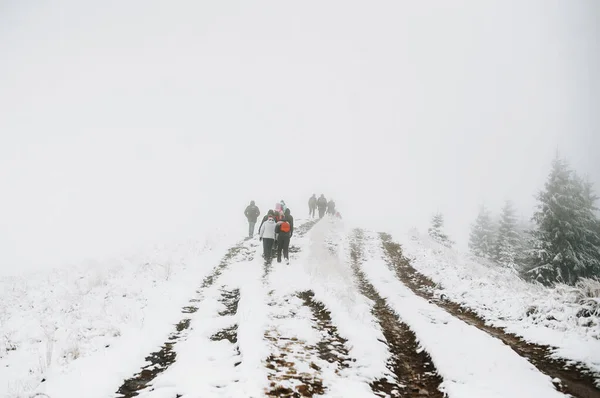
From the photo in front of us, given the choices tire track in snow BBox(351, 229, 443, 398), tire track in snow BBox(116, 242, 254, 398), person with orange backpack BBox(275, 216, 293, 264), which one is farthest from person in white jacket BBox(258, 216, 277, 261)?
tire track in snow BBox(351, 229, 443, 398)

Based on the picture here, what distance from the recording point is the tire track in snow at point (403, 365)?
624cm

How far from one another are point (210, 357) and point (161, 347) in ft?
5.05

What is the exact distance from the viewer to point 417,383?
6562mm

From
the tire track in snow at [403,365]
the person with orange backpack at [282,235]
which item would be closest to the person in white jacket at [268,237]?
the person with orange backpack at [282,235]

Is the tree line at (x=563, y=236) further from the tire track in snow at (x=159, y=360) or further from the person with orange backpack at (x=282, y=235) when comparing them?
the tire track in snow at (x=159, y=360)

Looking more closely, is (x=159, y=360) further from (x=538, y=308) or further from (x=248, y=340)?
(x=538, y=308)

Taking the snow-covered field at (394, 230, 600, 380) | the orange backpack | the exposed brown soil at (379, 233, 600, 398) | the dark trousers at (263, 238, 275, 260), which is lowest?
the exposed brown soil at (379, 233, 600, 398)

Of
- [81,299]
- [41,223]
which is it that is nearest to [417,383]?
[81,299]

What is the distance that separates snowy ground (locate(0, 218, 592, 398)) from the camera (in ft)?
20.1

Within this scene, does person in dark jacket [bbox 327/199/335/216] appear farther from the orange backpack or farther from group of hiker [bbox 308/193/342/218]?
the orange backpack

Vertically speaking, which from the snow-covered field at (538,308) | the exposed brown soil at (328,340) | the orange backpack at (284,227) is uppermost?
the orange backpack at (284,227)

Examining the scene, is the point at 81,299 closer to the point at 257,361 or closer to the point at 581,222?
the point at 257,361

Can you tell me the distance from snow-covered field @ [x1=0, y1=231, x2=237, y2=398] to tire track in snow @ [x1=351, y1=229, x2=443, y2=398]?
516 centimetres

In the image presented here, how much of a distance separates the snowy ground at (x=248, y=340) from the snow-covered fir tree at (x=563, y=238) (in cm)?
1648
